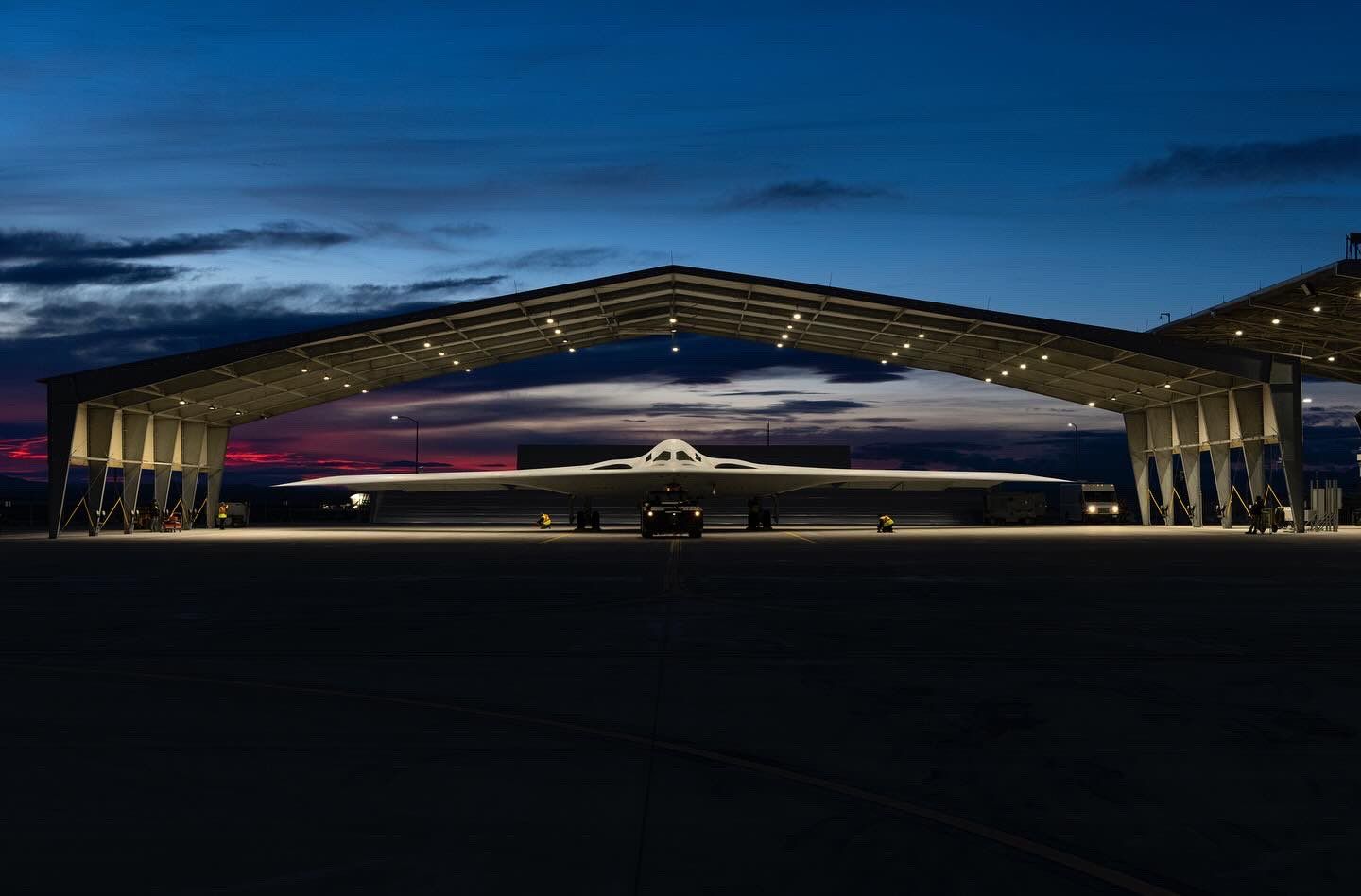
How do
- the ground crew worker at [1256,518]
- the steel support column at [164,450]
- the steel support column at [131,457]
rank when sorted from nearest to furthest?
the ground crew worker at [1256,518] → the steel support column at [131,457] → the steel support column at [164,450]

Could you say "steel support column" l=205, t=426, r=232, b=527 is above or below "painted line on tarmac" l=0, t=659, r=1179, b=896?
Result: above

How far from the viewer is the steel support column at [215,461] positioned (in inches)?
2303

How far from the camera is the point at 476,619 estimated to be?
1320cm

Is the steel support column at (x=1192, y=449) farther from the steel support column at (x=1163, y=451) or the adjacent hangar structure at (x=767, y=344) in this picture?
the steel support column at (x=1163, y=451)

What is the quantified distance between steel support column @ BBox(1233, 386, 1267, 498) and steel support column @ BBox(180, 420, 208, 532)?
147 ft

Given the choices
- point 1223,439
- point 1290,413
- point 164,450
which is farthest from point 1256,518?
point 164,450

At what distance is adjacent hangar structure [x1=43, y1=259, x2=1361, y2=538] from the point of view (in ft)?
140

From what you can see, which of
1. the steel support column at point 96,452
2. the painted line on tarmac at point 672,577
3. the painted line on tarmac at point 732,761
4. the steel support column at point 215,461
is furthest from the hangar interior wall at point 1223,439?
the steel support column at point 215,461

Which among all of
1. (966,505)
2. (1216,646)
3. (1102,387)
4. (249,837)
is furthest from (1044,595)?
(966,505)

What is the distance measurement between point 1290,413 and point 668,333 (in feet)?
83.7

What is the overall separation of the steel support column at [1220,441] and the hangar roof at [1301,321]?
2724mm

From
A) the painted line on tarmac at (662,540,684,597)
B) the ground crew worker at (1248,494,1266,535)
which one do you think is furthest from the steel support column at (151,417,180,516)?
the ground crew worker at (1248,494,1266,535)

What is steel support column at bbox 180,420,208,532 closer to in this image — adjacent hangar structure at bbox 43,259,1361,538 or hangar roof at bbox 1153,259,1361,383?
adjacent hangar structure at bbox 43,259,1361,538

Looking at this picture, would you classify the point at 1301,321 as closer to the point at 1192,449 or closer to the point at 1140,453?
the point at 1192,449
